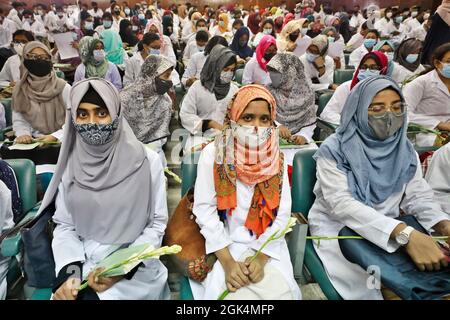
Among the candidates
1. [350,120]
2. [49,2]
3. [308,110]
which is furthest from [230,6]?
[350,120]

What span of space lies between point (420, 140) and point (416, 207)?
60.5 inches

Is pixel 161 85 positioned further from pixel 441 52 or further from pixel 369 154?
pixel 441 52

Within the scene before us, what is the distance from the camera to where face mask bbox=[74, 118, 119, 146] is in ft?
4.89

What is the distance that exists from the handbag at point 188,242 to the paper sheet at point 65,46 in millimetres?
4759

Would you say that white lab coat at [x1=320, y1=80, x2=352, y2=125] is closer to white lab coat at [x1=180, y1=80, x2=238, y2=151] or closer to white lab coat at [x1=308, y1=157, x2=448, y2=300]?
white lab coat at [x1=180, y1=80, x2=238, y2=151]

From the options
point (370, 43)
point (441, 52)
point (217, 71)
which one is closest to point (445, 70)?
point (441, 52)

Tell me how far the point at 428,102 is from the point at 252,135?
216 cm

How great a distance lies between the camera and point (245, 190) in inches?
63.2

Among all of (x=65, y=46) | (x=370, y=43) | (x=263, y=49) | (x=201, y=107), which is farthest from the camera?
(x=370, y=43)

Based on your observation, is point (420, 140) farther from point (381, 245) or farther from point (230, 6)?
point (230, 6)

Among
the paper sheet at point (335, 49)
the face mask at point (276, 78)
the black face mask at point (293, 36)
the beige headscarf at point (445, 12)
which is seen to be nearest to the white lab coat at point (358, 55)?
the paper sheet at point (335, 49)

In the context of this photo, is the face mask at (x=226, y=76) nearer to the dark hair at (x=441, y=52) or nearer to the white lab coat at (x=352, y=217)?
the white lab coat at (x=352, y=217)

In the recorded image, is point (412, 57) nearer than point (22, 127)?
No

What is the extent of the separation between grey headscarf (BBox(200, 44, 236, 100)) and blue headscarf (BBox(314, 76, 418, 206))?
60.1 inches
